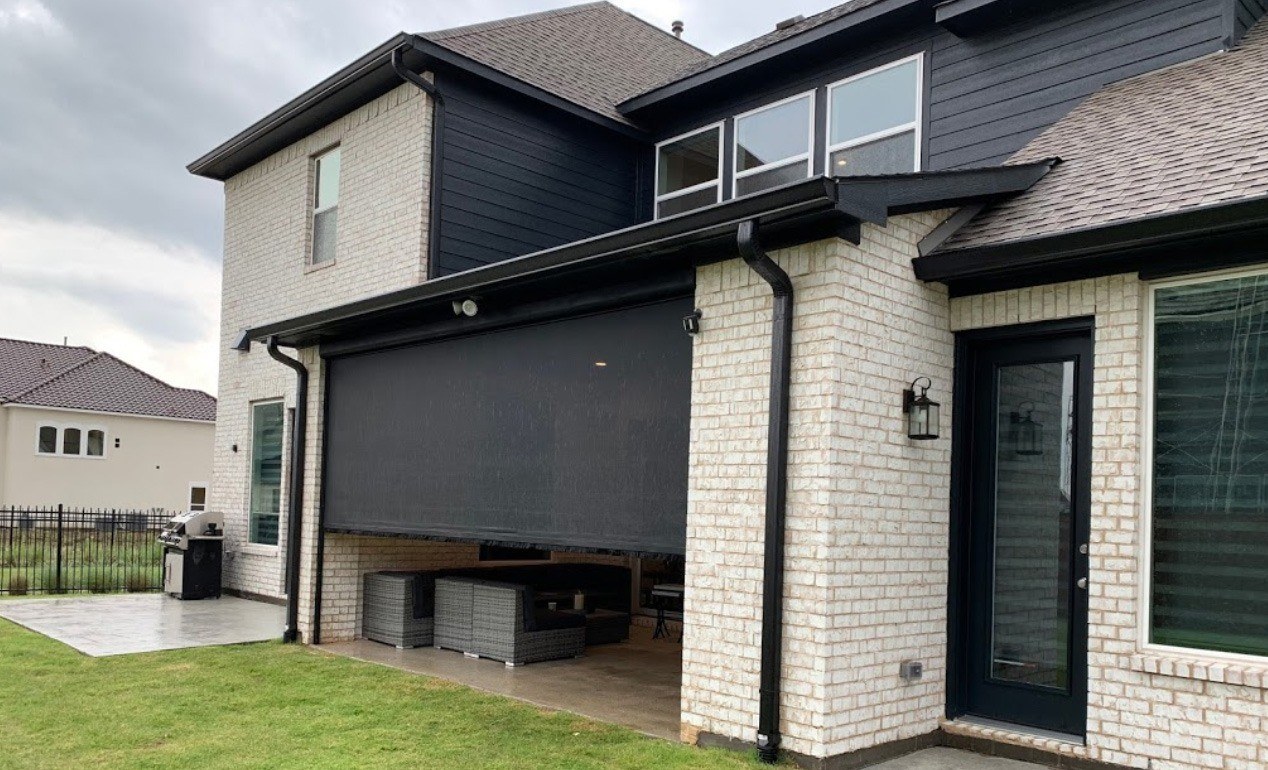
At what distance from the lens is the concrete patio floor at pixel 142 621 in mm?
9459

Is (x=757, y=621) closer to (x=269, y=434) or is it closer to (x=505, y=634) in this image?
(x=505, y=634)

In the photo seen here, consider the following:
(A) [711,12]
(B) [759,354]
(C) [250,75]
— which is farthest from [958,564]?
(A) [711,12]

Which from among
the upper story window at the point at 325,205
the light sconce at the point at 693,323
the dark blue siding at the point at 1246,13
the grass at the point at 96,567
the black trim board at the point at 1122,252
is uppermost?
the dark blue siding at the point at 1246,13

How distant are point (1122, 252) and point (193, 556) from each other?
11.5 meters

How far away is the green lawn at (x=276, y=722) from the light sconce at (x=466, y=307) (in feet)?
9.30

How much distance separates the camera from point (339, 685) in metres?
7.62

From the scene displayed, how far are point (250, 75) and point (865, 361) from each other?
13394 millimetres

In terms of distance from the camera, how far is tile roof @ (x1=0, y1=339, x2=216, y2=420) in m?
28.1

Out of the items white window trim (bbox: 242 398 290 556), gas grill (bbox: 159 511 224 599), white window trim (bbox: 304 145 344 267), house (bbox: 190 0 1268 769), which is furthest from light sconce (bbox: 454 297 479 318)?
gas grill (bbox: 159 511 224 599)

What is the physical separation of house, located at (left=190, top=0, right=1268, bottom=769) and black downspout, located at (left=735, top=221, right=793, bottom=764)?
0.02 meters

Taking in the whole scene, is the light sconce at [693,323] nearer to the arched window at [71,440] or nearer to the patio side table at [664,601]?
the patio side table at [664,601]

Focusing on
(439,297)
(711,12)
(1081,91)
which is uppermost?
(711,12)

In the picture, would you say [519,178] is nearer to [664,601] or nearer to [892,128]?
[892,128]

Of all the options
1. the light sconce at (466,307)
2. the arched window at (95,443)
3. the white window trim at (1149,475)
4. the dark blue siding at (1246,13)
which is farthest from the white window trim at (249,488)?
the arched window at (95,443)
